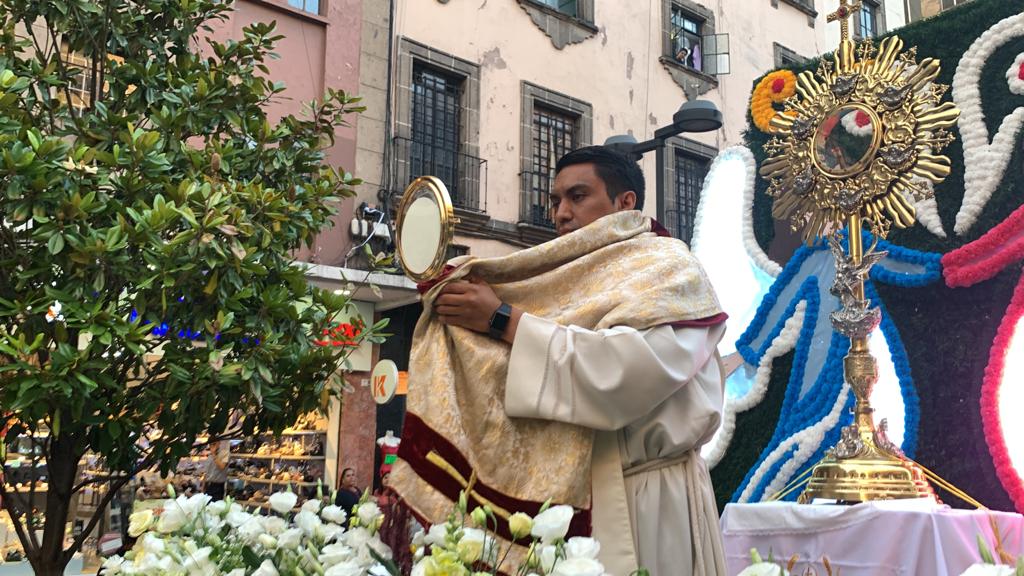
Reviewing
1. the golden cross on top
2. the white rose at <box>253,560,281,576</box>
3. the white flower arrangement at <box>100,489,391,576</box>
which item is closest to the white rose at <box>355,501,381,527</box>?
the white flower arrangement at <box>100,489,391,576</box>

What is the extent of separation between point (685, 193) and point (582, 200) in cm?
1368

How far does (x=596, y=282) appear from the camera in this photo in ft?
6.66

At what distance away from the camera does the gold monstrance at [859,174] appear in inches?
162

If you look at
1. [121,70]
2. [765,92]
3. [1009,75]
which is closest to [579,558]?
[121,70]

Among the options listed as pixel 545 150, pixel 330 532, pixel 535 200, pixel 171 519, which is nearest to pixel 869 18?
pixel 545 150

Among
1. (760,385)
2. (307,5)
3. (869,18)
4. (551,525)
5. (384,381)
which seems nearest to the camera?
(551,525)

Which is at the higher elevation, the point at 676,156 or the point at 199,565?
the point at 676,156

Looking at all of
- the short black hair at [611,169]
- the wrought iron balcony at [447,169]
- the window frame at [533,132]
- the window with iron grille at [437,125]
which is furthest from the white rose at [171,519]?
the window frame at [533,132]

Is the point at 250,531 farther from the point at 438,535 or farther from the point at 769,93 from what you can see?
→ the point at 769,93

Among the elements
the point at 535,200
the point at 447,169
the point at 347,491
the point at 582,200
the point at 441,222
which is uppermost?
the point at 447,169

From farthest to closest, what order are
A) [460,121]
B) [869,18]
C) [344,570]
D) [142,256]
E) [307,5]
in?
[869,18]
[460,121]
[307,5]
[142,256]
[344,570]

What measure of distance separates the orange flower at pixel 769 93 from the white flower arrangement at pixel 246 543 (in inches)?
210

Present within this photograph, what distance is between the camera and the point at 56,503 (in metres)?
2.90

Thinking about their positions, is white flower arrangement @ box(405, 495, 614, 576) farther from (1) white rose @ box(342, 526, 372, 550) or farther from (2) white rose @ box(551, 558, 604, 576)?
(1) white rose @ box(342, 526, 372, 550)
